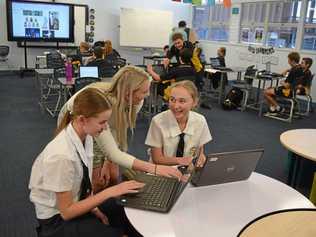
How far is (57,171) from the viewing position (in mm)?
1357

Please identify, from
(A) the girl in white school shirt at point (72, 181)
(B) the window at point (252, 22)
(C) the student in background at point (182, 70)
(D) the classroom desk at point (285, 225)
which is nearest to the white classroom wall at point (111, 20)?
(B) the window at point (252, 22)

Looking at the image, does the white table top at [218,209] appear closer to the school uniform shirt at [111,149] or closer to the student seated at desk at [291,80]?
the school uniform shirt at [111,149]

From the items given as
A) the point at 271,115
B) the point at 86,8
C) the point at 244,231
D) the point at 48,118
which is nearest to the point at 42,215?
the point at 244,231

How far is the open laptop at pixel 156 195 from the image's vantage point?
139 cm

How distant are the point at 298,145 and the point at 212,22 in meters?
8.75

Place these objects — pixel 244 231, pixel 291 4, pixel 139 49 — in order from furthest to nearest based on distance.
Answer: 1. pixel 139 49
2. pixel 291 4
3. pixel 244 231

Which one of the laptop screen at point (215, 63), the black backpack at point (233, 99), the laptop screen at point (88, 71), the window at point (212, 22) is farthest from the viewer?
the window at point (212, 22)

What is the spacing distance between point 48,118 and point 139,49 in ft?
19.3

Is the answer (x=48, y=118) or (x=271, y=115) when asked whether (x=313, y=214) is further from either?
(x=271, y=115)

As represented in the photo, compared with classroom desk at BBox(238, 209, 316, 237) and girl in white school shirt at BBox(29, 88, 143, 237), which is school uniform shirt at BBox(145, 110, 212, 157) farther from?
classroom desk at BBox(238, 209, 316, 237)

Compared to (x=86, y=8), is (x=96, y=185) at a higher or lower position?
lower

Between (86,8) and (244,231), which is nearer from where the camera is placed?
(244,231)

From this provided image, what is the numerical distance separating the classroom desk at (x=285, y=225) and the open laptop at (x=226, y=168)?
0.28 m

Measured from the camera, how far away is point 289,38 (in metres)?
8.31
